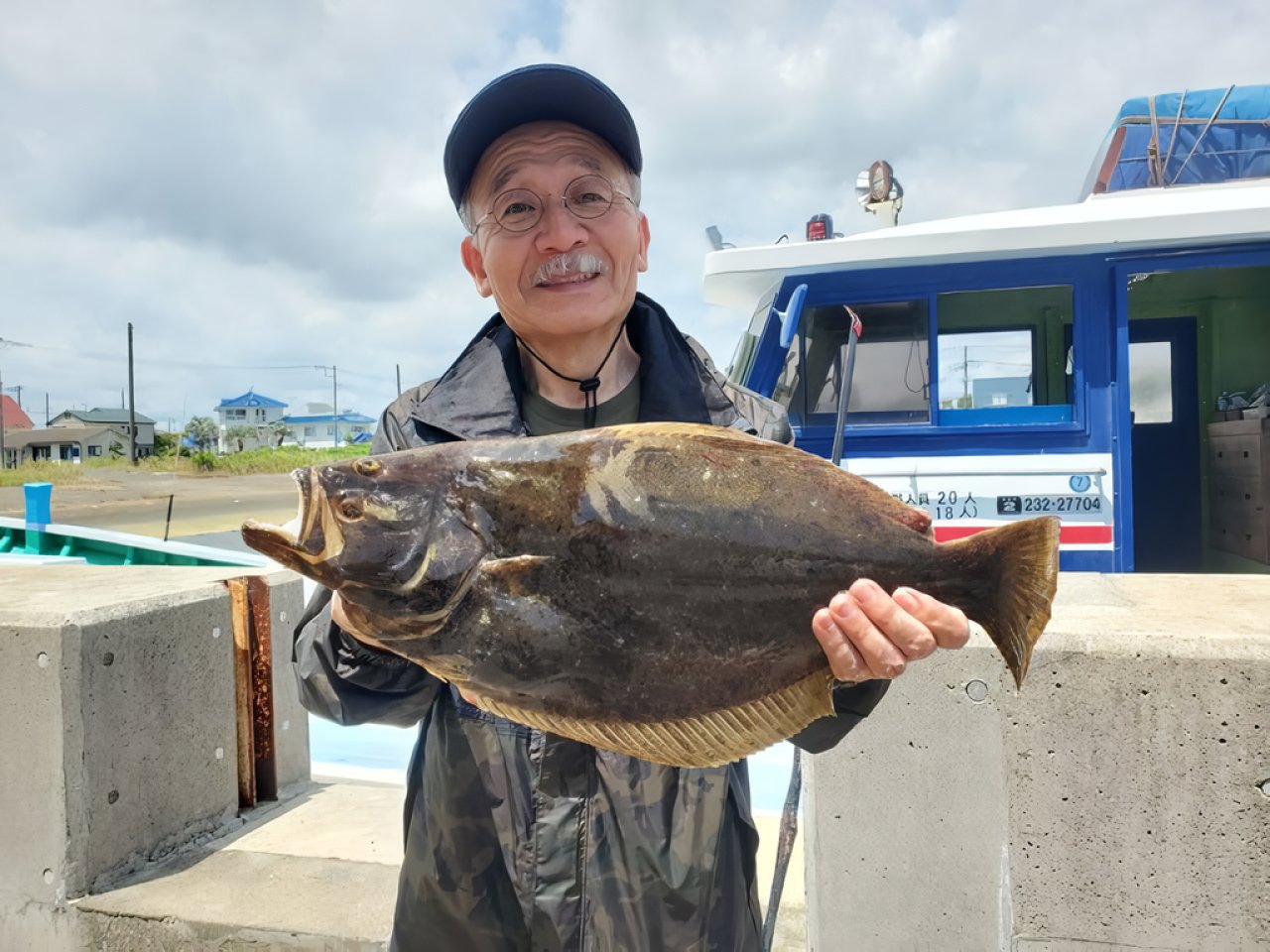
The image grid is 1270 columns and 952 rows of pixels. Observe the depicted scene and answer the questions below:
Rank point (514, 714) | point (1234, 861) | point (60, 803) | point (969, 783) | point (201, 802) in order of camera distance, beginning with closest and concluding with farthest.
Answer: point (514, 714) → point (1234, 861) → point (969, 783) → point (60, 803) → point (201, 802)

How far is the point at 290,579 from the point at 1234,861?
400 centimetres

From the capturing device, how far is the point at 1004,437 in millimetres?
6039

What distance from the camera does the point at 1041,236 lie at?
19.4 ft

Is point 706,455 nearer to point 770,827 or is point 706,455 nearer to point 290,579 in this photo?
point 770,827

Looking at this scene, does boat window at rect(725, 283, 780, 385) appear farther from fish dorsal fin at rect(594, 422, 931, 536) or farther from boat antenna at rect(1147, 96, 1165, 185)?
fish dorsal fin at rect(594, 422, 931, 536)

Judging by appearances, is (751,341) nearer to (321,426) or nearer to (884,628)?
(884,628)

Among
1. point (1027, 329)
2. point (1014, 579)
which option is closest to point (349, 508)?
point (1014, 579)

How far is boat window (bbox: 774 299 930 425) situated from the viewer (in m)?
6.27

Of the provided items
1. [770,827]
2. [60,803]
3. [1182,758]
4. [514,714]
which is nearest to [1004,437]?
[770,827]

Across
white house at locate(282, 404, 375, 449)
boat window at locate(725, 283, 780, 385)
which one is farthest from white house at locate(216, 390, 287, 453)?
boat window at locate(725, 283, 780, 385)

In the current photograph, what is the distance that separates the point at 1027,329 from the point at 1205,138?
7.33ft

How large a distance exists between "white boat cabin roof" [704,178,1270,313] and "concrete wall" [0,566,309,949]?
4539 millimetres

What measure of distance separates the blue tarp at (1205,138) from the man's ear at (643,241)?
258 inches

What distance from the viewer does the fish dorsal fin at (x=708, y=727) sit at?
154 cm
